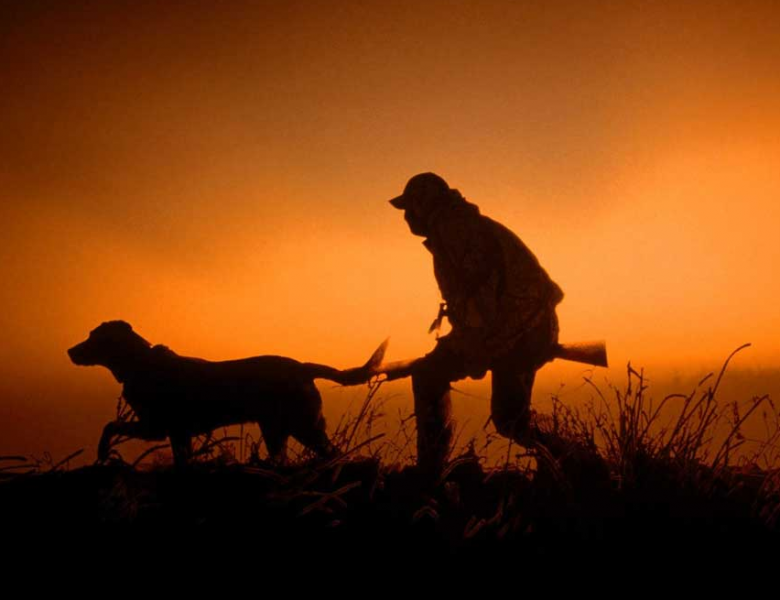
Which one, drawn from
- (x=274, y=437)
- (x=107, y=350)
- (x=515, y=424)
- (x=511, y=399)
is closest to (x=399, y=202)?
(x=511, y=399)

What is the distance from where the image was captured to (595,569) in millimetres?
1571

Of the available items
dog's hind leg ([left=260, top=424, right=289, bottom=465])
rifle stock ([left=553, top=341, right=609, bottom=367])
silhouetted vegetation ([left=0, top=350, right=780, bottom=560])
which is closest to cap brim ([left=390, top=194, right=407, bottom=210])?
rifle stock ([left=553, top=341, right=609, bottom=367])

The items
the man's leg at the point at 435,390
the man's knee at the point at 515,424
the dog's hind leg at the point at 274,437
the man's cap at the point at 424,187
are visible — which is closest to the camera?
the man's knee at the point at 515,424

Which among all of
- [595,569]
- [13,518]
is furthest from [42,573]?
[595,569]

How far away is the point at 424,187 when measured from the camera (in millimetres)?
4285

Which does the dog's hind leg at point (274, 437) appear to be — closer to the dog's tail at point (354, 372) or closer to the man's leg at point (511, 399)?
the dog's tail at point (354, 372)

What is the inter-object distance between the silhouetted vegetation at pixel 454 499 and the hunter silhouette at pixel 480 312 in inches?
45.4

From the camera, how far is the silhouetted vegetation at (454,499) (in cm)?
167

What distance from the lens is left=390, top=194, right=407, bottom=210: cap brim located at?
14.4 ft

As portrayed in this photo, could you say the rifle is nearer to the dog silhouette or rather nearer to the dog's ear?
the dog silhouette

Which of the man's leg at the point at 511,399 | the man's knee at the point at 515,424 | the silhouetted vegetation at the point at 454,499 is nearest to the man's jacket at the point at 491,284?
the man's leg at the point at 511,399

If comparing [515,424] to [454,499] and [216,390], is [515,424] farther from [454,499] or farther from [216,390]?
[216,390]

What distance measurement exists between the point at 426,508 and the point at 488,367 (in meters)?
2.25

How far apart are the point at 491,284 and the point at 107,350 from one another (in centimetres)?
377
